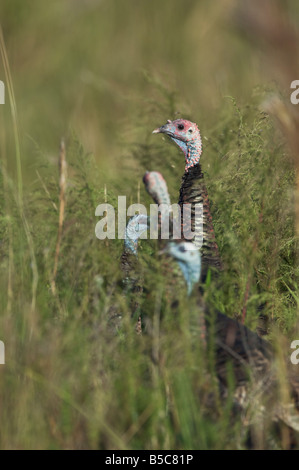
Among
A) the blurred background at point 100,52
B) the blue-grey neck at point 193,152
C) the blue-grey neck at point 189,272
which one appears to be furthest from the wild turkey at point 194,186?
the blurred background at point 100,52

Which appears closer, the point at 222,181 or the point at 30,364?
the point at 30,364

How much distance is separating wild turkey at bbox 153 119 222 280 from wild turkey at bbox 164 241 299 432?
0.32 metres

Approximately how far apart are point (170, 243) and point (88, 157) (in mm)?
933

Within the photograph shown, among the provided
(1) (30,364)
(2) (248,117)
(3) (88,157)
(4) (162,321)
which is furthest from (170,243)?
(2) (248,117)

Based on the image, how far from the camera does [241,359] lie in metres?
2.51

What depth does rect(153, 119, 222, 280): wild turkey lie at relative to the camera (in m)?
3.00

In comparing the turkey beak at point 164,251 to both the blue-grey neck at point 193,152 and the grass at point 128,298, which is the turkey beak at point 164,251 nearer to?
the grass at point 128,298

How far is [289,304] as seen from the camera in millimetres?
3268

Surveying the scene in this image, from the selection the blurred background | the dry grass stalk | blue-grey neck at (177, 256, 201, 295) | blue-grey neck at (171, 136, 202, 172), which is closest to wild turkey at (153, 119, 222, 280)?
blue-grey neck at (171, 136, 202, 172)

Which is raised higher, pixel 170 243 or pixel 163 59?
pixel 163 59

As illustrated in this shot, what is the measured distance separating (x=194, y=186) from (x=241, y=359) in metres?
0.78

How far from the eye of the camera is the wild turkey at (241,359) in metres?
2.43
